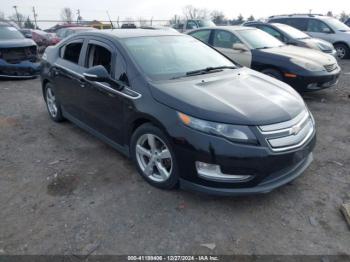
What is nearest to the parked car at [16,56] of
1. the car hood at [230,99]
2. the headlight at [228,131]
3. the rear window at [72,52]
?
the rear window at [72,52]

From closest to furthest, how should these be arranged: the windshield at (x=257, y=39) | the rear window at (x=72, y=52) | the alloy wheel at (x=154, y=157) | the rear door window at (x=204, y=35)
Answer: the alloy wheel at (x=154, y=157) → the rear window at (x=72, y=52) → the windshield at (x=257, y=39) → the rear door window at (x=204, y=35)

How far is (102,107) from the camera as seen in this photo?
12.9ft

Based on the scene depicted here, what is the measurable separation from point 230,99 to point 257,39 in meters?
4.74

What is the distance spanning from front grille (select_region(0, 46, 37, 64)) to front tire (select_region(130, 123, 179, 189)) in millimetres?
6874

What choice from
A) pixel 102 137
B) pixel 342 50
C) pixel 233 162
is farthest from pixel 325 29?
pixel 233 162

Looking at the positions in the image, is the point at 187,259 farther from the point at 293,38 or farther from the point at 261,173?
the point at 293,38

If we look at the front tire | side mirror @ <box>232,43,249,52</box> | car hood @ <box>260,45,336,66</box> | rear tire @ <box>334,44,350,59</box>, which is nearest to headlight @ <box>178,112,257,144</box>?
the front tire

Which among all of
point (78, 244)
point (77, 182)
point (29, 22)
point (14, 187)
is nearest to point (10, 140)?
point (14, 187)

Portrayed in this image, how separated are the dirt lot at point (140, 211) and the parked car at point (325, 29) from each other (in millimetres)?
9570

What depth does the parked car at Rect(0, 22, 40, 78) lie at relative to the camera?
860 centimetres

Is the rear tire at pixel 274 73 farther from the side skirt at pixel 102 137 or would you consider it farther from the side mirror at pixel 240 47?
the side skirt at pixel 102 137

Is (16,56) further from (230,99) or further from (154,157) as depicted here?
(230,99)

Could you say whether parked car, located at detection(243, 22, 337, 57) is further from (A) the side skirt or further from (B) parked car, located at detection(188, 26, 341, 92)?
(A) the side skirt

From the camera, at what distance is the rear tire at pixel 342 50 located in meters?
12.5
